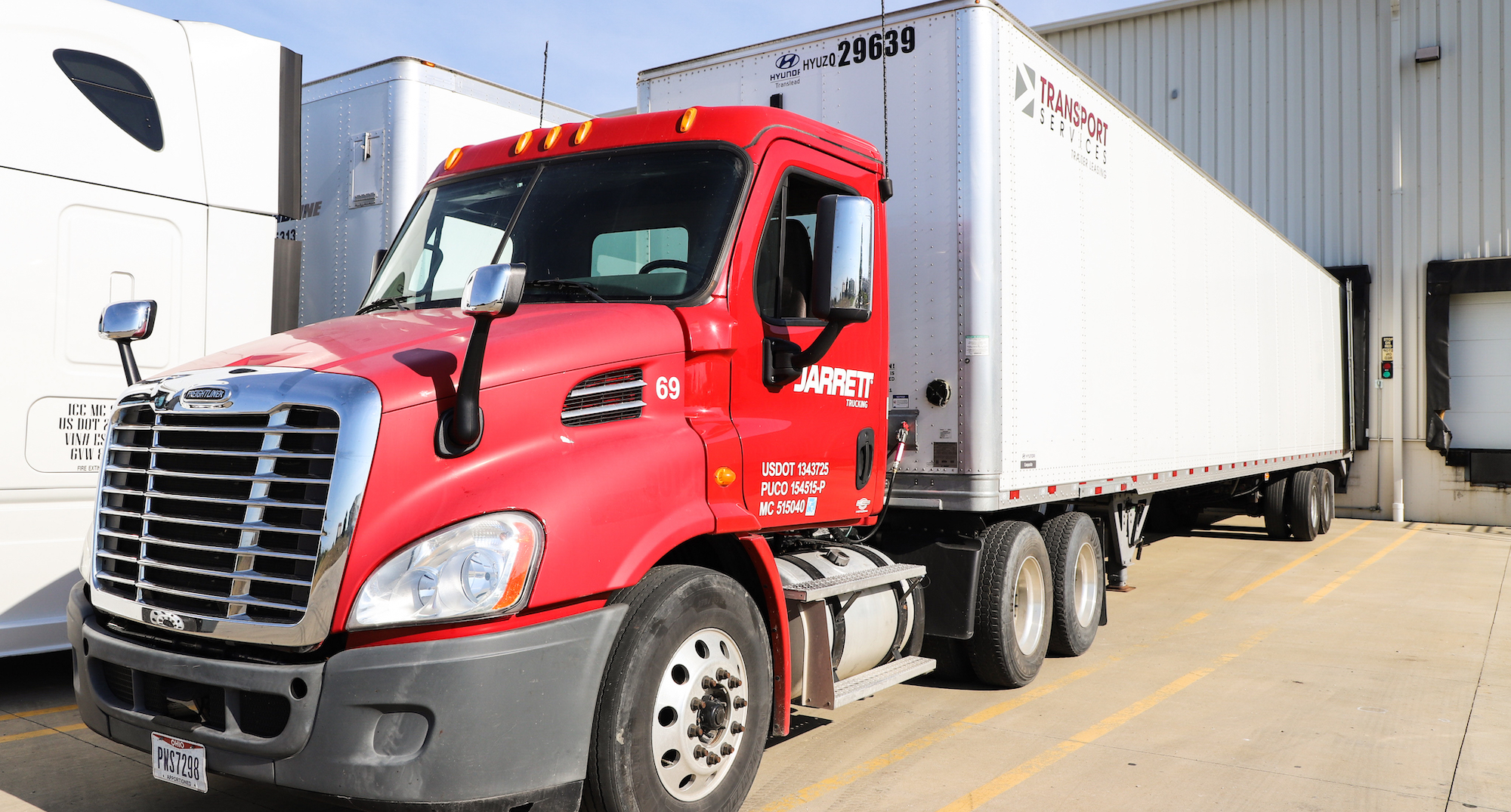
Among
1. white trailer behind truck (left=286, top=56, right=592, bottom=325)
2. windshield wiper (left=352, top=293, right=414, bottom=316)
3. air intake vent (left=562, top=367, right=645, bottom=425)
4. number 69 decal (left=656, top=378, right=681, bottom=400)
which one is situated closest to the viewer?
air intake vent (left=562, top=367, right=645, bottom=425)

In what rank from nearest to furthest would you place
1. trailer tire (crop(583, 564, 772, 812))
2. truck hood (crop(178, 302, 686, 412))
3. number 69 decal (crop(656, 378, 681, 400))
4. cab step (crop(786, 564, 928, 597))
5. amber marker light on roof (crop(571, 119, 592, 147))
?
truck hood (crop(178, 302, 686, 412))
trailer tire (crop(583, 564, 772, 812))
number 69 decal (crop(656, 378, 681, 400))
cab step (crop(786, 564, 928, 597))
amber marker light on roof (crop(571, 119, 592, 147))

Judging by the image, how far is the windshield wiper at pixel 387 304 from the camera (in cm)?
459

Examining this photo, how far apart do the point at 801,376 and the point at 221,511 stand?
224 cm

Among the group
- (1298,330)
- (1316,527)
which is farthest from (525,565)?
(1316,527)

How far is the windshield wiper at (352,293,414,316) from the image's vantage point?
459 centimetres

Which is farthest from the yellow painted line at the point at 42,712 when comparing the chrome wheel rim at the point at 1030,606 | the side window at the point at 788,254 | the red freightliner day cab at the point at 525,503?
the chrome wheel rim at the point at 1030,606

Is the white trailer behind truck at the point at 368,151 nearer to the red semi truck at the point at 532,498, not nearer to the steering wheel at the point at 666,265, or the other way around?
the red semi truck at the point at 532,498

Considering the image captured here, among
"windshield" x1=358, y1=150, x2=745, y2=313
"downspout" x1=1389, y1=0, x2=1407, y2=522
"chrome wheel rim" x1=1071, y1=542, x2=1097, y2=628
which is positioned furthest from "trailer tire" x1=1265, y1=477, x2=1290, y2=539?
"windshield" x1=358, y1=150, x2=745, y2=313

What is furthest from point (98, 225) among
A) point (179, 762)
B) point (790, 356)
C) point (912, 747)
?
point (912, 747)

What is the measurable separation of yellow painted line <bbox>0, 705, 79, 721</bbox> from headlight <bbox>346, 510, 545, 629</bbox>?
3592 mm

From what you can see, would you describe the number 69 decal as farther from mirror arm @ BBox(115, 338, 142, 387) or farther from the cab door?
mirror arm @ BBox(115, 338, 142, 387)

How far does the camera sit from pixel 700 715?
3.73m

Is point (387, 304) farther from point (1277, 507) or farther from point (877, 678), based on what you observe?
point (1277, 507)

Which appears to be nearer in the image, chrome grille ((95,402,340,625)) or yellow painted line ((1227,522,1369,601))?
chrome grille ((95,402,340,625))
